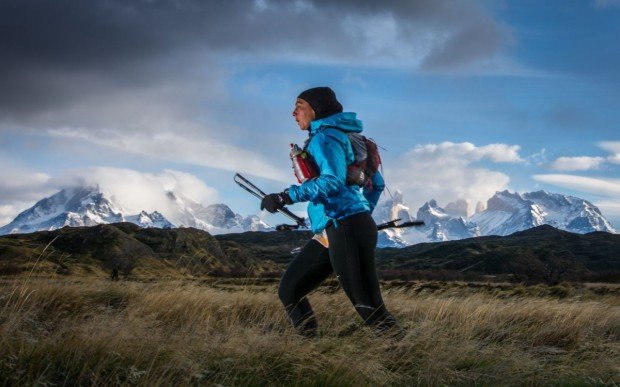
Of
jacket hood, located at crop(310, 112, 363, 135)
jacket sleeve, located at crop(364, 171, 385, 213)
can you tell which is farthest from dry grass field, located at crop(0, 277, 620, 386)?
jacket hood, located at crop(310, 112, 363, 135)

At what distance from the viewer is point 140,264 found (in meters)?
129

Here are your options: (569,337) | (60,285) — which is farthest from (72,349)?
(569,337)

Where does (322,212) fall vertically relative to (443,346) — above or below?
above

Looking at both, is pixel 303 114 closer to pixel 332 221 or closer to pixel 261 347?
pixel 332 221

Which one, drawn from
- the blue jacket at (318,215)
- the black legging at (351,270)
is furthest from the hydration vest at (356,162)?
the black legging at (351,270)

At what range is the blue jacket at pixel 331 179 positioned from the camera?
497 cm

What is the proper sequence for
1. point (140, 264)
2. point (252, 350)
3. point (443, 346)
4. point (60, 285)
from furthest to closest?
point (140, 264) → point (60, 285) → point (443, 346) → point (252, 350)

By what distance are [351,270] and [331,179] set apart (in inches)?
36.2

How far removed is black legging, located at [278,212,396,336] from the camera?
5246 millimetres

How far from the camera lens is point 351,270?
5273 mm

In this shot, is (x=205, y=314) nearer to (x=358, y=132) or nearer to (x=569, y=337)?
(x=358, y=132)

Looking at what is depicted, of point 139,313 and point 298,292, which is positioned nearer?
point 298,292

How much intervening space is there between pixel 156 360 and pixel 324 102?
2.88 meters

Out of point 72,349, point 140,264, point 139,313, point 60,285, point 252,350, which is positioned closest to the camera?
point 72,349
